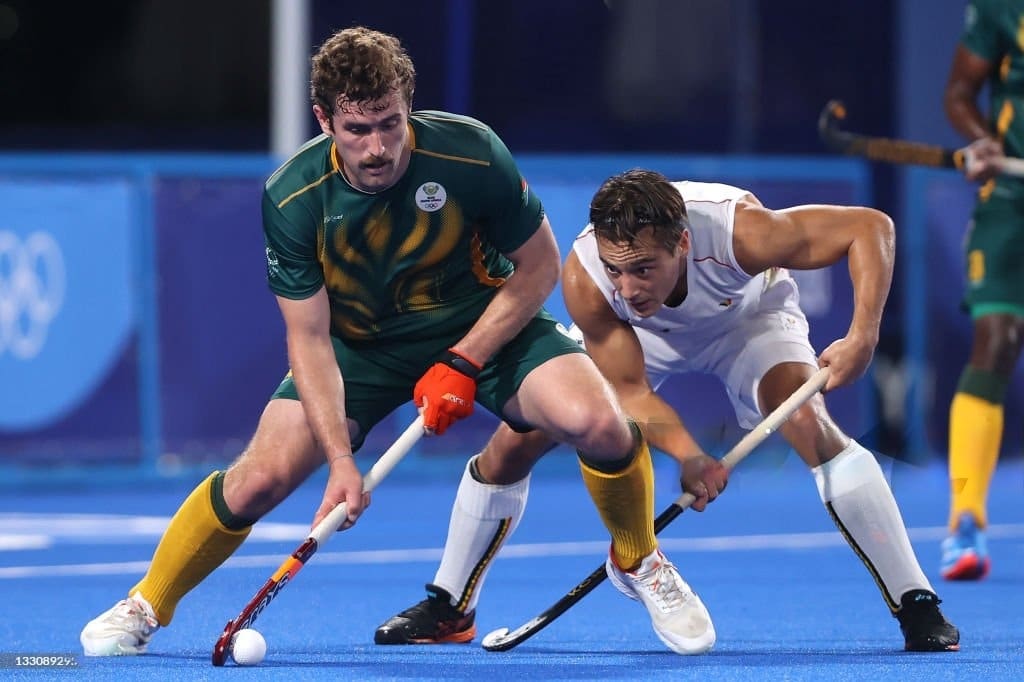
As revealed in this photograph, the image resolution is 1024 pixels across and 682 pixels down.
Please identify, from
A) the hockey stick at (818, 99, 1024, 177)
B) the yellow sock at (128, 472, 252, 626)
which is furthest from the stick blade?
the hockey stick at (818, 99, 1024, 177)

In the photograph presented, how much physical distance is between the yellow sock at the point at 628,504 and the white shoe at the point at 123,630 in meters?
1.00

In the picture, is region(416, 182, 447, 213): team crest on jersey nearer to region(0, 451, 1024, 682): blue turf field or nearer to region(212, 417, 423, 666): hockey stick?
region(212, 417, 423, 666): hockey stick

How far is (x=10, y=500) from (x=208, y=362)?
0.97 meters

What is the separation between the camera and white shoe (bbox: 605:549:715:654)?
4.35m

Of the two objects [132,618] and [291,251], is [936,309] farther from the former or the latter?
[132,618]

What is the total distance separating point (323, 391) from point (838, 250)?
1164 mm

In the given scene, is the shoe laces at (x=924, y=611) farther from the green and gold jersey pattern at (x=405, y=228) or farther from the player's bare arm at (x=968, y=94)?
the player's bare arm at (x=968, y=94)

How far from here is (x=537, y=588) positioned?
5.68 meters

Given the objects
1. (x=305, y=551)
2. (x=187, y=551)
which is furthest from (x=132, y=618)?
(x=305, y=551)

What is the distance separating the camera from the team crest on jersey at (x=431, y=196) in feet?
14.2

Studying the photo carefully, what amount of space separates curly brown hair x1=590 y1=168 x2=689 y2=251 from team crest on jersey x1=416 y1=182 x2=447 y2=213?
1.07 ft

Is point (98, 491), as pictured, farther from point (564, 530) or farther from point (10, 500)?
point (564, 530)

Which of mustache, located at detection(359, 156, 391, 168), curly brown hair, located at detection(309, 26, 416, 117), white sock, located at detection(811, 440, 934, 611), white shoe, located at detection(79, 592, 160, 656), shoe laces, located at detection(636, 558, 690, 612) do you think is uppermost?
curly brown hair, located at detection(309, 26, 416, 117)

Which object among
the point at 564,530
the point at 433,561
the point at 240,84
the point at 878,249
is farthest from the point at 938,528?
the point at 240,84
